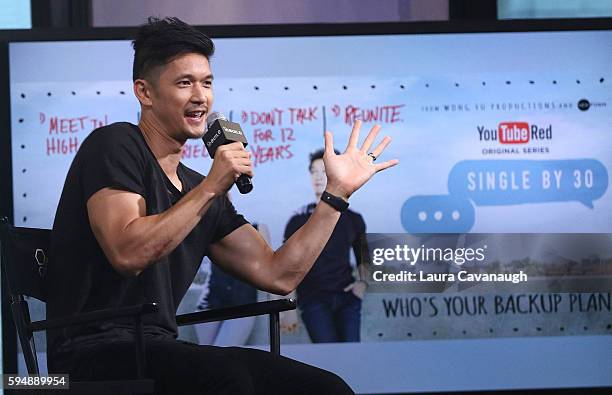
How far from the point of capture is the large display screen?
410cm

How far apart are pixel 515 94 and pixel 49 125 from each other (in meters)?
1.81

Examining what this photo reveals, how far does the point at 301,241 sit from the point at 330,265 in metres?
1.58

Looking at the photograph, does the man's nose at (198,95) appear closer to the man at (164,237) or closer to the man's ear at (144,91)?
the man at (164,237)

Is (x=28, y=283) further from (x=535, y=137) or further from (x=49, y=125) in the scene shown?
(x=535, y=137)

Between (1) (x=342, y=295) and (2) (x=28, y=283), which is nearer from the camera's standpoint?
(2) (x=28, y=283)

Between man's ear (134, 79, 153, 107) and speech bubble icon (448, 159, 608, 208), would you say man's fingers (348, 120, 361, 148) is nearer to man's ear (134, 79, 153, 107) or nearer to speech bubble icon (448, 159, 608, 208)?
man's ear (134, 79, 153, 107)

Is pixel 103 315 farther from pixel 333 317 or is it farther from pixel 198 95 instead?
pixel 333 317

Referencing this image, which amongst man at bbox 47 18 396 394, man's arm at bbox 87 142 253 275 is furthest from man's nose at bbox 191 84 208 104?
man's arm at bbox 87 142 253 275

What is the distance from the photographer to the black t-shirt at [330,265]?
4.11m

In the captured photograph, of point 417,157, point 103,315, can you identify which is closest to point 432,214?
point 417,157

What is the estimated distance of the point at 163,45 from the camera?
245 centimetres

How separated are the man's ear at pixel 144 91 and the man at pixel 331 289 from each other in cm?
167

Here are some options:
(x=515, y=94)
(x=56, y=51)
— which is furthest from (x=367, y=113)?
(x=56, y=51)

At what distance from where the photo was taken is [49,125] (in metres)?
4.09
